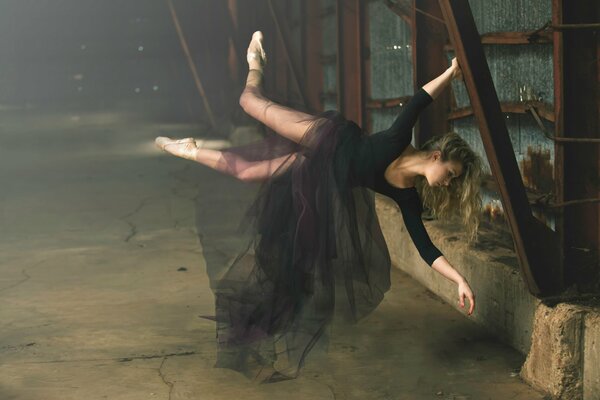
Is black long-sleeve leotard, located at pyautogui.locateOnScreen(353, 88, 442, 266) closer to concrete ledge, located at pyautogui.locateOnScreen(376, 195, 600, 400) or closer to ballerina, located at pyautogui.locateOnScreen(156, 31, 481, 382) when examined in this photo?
ballerina, located at pyautogui.locateOnScreen(156, 31, 481, 382)

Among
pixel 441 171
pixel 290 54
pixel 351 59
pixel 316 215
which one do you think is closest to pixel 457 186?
pixel 441 171

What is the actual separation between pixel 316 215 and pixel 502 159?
3.02 feet

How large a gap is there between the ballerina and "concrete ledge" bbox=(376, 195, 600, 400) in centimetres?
51

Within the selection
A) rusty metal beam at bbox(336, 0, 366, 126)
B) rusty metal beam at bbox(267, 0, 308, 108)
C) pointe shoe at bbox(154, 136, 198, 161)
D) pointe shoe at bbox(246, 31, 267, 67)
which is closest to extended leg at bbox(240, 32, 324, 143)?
pointe shoe at bbox(246, 31, 267, 67)

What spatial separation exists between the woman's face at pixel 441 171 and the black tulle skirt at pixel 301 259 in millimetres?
427

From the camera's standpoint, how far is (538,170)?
6062mm

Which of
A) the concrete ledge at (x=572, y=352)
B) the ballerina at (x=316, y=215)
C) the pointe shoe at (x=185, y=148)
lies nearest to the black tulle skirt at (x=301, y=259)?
the ballerina at (x=316, y=215)

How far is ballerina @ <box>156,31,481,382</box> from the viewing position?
492 centimetres

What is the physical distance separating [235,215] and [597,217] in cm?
560

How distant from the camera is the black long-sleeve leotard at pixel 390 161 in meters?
4.89

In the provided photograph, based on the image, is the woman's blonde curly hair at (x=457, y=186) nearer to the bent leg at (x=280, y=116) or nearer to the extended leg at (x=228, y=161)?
the bent leg at (x=280, y=116)

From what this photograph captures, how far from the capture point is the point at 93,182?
12969 mm

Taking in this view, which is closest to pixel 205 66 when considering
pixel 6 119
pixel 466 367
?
pixel 6 119

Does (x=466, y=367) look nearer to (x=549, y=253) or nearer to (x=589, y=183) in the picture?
(x=549, y=253)
